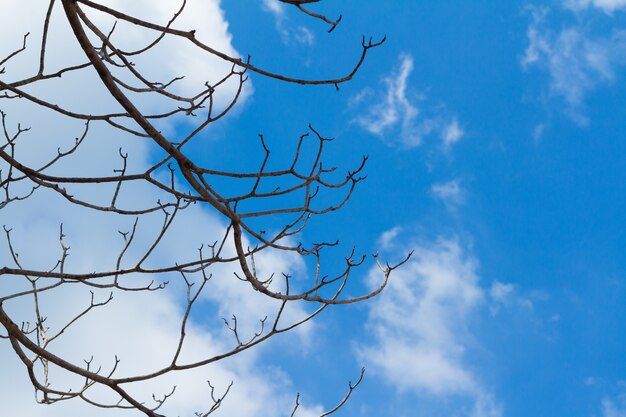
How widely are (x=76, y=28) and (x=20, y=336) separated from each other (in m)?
1.44

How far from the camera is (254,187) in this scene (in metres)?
2.83

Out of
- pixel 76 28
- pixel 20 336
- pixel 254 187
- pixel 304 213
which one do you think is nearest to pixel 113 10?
pixel 76 28

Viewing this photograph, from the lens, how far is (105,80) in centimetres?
279

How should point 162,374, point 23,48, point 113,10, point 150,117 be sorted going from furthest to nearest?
point 23,48 < point 150,117 < point 162,374 < point 113,10

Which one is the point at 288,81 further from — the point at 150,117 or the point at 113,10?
the point at 150,117

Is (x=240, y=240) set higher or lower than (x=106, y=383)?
higher

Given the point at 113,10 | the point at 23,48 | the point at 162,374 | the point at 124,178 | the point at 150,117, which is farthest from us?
the point at 23,48

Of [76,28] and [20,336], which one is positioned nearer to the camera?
[76,28]

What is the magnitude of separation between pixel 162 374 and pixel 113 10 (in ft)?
5.30

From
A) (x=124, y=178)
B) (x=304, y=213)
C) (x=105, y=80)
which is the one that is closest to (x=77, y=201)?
(x=124, y=178)

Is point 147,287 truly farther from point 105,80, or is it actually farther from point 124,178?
point 105,80

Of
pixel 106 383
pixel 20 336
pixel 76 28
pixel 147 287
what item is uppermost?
pixel 76 28

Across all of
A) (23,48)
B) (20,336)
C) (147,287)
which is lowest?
(20,336)

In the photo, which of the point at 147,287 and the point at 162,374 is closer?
the point at 162,374
